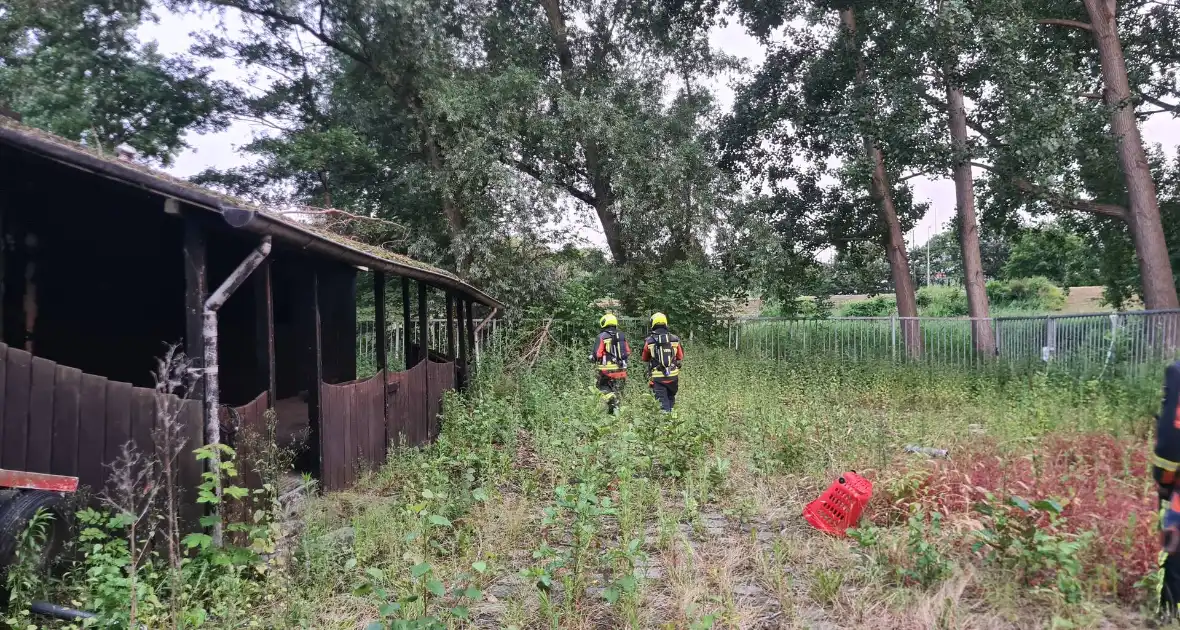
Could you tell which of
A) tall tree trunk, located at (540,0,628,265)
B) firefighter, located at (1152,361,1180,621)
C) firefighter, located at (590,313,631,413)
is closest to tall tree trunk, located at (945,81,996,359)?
tall tree trunk, located at (540,0,628,265)

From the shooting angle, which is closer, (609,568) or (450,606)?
(450,606)

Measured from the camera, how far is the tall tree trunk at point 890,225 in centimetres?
1442

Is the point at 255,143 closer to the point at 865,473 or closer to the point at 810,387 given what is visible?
the point at 810,387

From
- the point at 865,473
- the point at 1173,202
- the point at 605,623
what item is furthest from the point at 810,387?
the point at 1173,202

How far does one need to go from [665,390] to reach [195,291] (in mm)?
6136

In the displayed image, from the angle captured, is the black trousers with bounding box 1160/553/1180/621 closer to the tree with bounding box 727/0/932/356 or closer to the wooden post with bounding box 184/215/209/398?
the wooden post with bounding box 184/215/209/398

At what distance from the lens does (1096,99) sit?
13.8 m

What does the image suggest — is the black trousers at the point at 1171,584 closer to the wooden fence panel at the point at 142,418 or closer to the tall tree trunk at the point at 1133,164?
the wooden fence panel at the point at 142,418

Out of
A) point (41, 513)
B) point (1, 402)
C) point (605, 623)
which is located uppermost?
point (1, 402)

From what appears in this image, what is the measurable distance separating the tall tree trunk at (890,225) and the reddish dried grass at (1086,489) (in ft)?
25.7

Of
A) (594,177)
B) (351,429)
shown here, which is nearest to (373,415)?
(351,429)

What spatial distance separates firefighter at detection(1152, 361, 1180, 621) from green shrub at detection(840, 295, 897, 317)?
37236 millimetres

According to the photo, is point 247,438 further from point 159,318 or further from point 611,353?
point 611,353

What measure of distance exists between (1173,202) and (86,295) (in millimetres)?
20655
